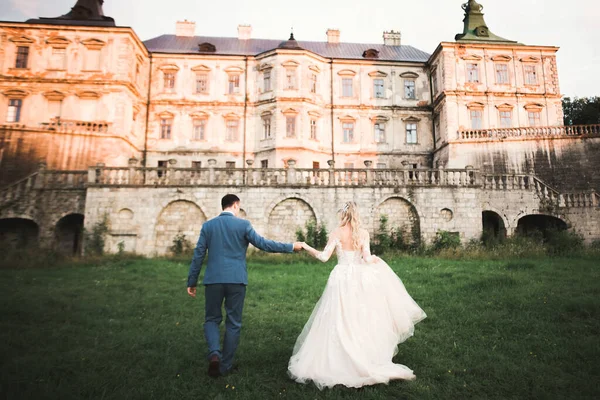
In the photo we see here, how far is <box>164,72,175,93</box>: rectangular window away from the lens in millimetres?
31234

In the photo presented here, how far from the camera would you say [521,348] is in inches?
218

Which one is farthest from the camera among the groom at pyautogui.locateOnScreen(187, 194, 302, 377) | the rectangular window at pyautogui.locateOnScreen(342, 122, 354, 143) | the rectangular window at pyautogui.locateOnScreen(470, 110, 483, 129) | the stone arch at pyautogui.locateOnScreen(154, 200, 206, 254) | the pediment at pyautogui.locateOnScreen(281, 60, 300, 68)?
the rectangular window at pyautogui.locateOnScreen(342, 122, 354, 143)

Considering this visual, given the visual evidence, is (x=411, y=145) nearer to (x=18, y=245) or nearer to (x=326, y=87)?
(x=326, y=87)

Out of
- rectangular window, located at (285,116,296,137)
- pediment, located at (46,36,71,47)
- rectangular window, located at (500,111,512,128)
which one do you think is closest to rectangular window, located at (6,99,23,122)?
pediment, located at (46,36,71,47)

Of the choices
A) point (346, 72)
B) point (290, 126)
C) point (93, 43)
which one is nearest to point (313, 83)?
point (346, 72)

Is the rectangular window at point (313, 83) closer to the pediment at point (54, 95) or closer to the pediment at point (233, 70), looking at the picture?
the pediment at point (233, 70)

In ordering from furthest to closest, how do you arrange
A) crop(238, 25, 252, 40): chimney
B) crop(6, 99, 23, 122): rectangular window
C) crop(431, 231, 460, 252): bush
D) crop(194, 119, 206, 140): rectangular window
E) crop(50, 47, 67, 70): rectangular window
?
crop(238, 25, 252, 40): chimney
crop(194, 119, 206, 140): rectangular window
crop(50, 47, 67, 70): rectangular window
crop(6, 99, 23, 122): rectangular window
crop(431, 231, 460, 252): bush

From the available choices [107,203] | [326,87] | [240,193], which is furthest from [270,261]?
[326,87]

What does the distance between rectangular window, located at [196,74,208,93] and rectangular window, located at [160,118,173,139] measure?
3.62m

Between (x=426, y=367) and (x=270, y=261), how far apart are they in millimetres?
11185

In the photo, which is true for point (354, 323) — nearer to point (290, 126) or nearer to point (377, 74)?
point (290, 126)

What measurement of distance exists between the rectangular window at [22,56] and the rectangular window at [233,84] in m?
15.0

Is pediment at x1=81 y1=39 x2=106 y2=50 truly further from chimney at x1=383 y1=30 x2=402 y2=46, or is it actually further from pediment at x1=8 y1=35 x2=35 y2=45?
chimney at x1=383 y1=30 x2=402 y2=46

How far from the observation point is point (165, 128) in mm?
30828
